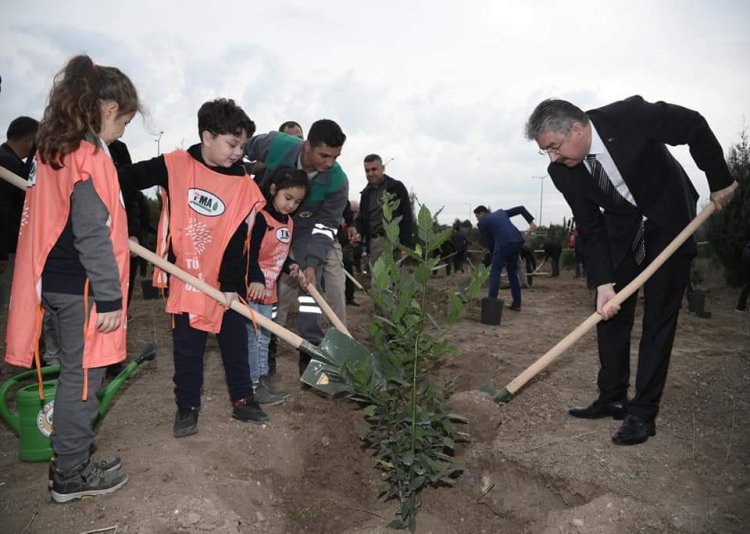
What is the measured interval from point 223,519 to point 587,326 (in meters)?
2.23

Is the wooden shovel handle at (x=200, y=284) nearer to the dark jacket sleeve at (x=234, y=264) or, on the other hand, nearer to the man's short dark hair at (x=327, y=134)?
the dark jacket sleeve at (x=234, y=264)

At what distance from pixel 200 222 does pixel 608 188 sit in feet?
7.61

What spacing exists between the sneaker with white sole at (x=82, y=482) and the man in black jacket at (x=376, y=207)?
4.59m

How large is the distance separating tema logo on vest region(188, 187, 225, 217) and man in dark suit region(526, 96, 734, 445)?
5.86 feet

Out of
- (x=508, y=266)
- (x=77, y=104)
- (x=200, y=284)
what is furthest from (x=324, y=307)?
(x=508, y=266)

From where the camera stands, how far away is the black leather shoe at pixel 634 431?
3.15 metres

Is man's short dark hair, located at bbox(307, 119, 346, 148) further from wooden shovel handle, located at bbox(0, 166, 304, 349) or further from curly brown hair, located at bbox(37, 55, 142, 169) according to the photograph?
curly brown hair, located at bbox(37, 55, 142, 169)

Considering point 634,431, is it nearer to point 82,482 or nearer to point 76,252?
point 82,482

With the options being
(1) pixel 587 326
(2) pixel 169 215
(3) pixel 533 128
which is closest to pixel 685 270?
(1) pixel 587 326

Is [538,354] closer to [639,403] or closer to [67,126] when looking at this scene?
[639,403]

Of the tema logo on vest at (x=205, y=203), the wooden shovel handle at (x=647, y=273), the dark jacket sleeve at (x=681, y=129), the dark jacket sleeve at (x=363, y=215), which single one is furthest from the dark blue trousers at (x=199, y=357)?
the dark jacket sleeve at (x=363, y=215)

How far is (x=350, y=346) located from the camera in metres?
3.15

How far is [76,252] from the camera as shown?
7.81 ft

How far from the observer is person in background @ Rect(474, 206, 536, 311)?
327 inches
